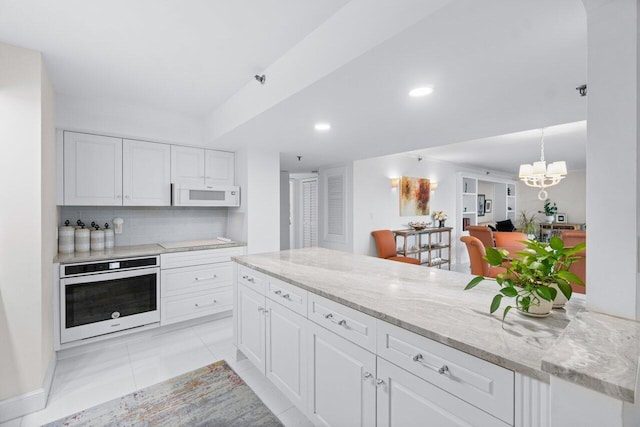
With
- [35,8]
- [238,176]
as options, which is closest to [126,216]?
[238,176]

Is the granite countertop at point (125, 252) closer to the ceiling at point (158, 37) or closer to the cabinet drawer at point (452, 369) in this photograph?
the ceiling at point (158, 37)

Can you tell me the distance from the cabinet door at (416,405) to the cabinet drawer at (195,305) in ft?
8.41

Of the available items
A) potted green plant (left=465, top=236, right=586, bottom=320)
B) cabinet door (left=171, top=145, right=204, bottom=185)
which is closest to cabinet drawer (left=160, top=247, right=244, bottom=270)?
cabinet door (left=171, top=145, right=204, bottom=185)

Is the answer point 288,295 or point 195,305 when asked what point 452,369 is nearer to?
point 288,295

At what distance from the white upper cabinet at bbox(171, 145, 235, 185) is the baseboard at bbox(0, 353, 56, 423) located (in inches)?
83.0

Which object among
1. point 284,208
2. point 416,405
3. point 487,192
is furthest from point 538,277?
point 487,192

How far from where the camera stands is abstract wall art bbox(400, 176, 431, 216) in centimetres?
571

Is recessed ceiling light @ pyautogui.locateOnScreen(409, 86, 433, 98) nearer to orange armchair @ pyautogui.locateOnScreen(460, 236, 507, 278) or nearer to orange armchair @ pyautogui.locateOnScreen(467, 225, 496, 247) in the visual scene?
orange armchair @ pyautogui.locateOnScreen(460, 236, 507, 278)

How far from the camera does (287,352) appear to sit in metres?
1.78

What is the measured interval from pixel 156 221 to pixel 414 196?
4.60 metres

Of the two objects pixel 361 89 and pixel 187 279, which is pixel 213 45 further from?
pixel 187 279

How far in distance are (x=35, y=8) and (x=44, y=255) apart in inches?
60.1

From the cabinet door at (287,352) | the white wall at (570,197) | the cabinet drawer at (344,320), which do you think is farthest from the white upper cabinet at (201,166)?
the white wall at (570,197)

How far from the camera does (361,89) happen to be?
187 cm
